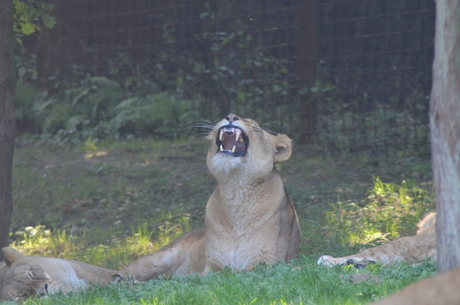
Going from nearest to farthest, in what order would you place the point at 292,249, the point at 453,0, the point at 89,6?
1. the point at 453,0
2. the point at 292,249
3. the point at 89,6

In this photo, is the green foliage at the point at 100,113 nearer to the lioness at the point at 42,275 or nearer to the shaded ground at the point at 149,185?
the shaded ground at the point at 149,185

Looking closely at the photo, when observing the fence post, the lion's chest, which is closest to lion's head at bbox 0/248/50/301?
the lion's chest

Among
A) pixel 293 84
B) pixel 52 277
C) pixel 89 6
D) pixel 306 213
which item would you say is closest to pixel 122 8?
pixel 89 6

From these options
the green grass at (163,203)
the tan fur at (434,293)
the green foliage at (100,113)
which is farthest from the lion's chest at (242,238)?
the green foliage at (100,113)

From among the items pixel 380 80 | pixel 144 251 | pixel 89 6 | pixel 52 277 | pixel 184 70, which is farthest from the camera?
pixel 89 6

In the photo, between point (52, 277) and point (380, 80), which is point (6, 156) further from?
point (380, 80)

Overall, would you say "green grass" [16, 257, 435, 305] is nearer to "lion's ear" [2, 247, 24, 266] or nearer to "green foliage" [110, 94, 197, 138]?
"lion's ear" [2, 247, 24, 266]

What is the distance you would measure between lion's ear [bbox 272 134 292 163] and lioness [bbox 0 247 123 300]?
5.52 feet

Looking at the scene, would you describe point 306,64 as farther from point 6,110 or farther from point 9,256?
point 9,256

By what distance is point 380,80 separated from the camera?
938cm

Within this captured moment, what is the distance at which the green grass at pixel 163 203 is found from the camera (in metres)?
4.79

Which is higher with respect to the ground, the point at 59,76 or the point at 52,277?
the point at 59,76

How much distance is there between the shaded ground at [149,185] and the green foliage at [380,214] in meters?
0.21

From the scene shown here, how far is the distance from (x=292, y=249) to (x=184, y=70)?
573 centimetres
